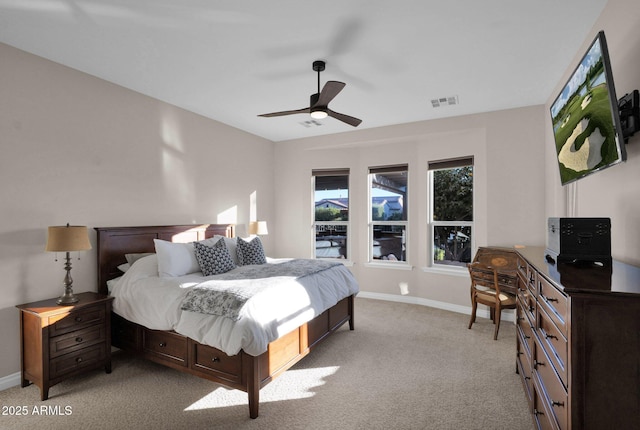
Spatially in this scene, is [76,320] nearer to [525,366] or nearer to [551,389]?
[551,389]

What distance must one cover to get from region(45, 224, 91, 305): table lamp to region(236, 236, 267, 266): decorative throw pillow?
1632 millimetres

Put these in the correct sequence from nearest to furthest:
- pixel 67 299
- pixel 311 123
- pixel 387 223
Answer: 1. pixel 67 299
2. pixel 311 123
3. pixel 387 223

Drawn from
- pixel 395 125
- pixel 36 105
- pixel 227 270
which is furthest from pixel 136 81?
pixel 395 125

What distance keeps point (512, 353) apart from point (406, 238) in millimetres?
2428

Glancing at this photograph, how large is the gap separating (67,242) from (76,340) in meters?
0.85

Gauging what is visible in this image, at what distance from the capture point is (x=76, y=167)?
3189mm

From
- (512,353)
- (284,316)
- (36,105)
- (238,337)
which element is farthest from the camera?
(512,353)

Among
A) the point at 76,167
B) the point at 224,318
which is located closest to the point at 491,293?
the point at 224,318

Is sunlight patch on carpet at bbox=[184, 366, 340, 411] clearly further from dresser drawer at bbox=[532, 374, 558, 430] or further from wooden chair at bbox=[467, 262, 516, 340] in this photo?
wooden chair at bbox=[467, 262, 516, 340]

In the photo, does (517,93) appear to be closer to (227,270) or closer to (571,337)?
(571,337)

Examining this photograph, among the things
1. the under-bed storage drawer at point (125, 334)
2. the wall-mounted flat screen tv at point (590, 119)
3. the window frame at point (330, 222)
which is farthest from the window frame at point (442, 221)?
the under-bed storage drawer at point (125, 334)

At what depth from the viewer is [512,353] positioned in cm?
331

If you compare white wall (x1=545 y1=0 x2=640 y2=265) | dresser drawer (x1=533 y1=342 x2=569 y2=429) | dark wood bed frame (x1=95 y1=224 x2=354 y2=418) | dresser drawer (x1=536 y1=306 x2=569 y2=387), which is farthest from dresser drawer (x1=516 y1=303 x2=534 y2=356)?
dark wood bed frame (x1=95 y1=224 x2=354 y2=418)

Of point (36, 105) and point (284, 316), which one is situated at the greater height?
point (36, 105)
